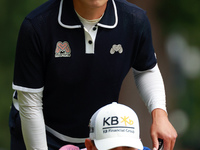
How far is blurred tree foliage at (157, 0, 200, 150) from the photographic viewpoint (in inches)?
301

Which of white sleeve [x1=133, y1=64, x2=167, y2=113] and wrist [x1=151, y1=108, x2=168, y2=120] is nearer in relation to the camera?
wrist [x1=151, y1=108, x2=168, y2=120]

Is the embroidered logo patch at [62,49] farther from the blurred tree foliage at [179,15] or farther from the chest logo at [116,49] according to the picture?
the blurred tree foliage at [179,15]

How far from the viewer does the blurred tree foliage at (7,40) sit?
24.3 feet

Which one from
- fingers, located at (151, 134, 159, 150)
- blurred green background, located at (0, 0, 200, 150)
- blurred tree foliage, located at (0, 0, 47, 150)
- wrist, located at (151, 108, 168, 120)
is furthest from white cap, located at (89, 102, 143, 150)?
blurred tree foliage, located at (0, 0, 47, 150)

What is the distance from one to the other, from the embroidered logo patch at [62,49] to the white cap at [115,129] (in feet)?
1.43

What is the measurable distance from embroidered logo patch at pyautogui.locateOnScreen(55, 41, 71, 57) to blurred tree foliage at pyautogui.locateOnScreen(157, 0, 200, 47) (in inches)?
166

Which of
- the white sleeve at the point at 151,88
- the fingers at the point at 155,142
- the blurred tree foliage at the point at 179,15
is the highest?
the blurred tree foliage at the point at 179,15

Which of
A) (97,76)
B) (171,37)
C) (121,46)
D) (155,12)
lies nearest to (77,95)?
(97,76)

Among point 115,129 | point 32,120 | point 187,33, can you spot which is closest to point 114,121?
point 115,129

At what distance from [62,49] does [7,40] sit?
4.38 metres

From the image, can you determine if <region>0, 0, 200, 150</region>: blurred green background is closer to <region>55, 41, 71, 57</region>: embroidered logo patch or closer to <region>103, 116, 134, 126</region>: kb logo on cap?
<region>55, 41, 71, 57</region>: embroidered logo patch

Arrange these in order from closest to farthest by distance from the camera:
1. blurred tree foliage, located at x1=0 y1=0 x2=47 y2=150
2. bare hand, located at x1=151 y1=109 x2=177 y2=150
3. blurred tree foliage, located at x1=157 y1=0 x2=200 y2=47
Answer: bare hand, located at x1=151 y1=109 x2=177 y2=150 < blurred tree foliage, located at x1=0 y1=0 x2=47 y2=150 < blurred tree foliage, located at x1=157 y1=0 x2=200 y2=47

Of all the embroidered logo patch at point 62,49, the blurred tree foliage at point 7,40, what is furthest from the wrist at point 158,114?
the blurred tree foliage at point 7,40

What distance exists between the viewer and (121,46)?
11.4 ft
